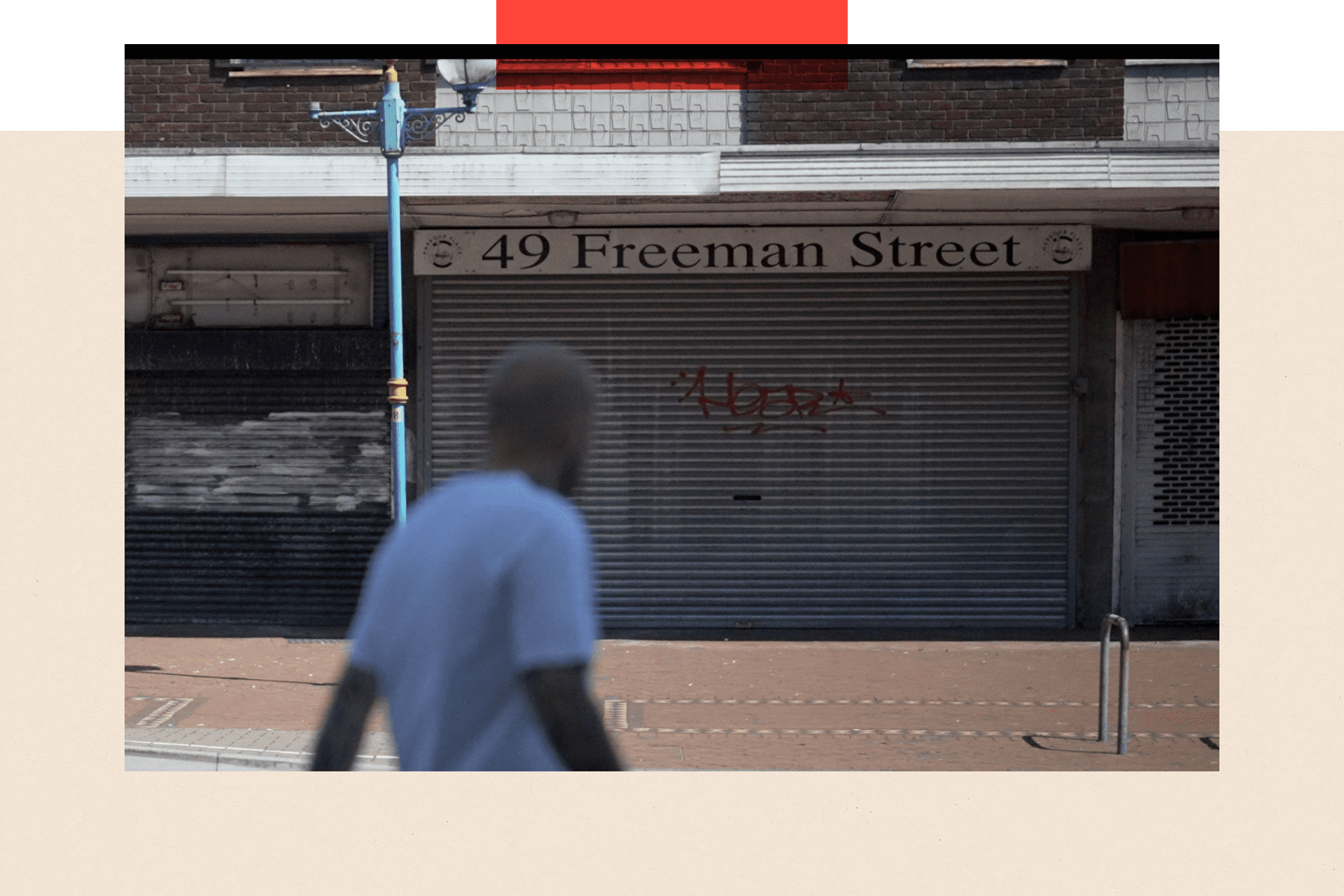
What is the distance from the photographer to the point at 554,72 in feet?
25.3

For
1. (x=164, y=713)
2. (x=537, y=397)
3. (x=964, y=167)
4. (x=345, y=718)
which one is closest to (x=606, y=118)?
(x=964, y=167)

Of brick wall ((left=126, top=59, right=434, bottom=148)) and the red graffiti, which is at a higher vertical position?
brick wall ((left=126, top=59, right=434, bottom=148))

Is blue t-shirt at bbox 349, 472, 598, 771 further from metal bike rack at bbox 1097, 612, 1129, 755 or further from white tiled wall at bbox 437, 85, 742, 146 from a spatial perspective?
white tiled wall at bbox 437, 85, 742, 146

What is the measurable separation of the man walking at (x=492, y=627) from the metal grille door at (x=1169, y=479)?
9.14 metres

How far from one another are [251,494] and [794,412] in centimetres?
466

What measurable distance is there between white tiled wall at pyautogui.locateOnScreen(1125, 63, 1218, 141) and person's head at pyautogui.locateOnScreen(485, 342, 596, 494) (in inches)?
283

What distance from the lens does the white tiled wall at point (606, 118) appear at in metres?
9.17

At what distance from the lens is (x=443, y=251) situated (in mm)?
10367

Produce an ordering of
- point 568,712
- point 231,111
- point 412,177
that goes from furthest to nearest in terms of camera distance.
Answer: point 231,111
point 412,177
point 568,712

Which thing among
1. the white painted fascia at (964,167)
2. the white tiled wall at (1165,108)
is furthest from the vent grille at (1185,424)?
the white tiled wall at (1165,108)

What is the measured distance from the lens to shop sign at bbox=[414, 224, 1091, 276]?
10.2m

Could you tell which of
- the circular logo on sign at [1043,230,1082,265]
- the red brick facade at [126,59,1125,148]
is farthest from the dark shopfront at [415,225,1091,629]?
the red brick facade at [126,59,1125,148]

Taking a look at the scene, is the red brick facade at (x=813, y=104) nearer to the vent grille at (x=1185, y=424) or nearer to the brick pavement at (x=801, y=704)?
the vent grille at (x=1185, y=424)

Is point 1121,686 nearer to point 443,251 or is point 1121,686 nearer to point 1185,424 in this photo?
point 1185,424
